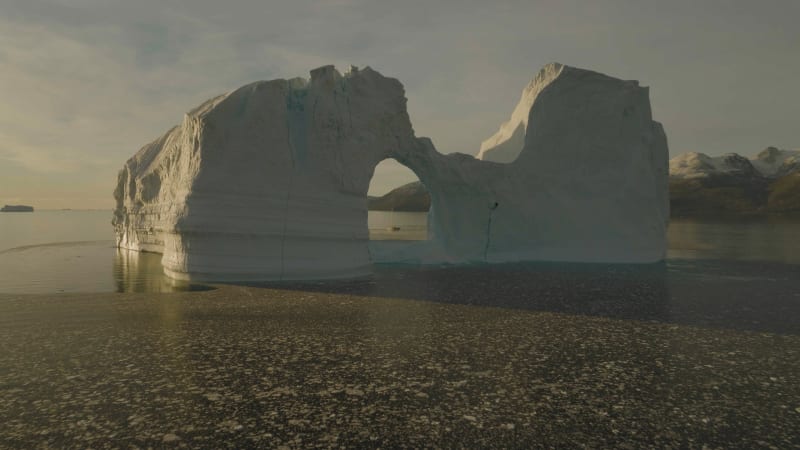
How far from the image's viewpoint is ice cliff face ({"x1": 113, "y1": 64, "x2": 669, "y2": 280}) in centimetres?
1337

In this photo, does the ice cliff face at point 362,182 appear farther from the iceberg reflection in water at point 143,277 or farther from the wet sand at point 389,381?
the wet sand at point 389,381

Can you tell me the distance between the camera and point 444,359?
6.31 m

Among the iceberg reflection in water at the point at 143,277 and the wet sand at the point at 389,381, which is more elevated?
the iceberg reflection in water at the point at 143,277

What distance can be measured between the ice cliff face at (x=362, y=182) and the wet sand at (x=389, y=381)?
4623mm

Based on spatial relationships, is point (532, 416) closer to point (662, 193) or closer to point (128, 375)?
point (128, 375)

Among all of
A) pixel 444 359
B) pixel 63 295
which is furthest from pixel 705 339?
pixel 63 295

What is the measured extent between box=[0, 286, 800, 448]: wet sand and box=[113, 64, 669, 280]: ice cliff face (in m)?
4.62

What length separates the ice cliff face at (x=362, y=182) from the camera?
43.9 ft

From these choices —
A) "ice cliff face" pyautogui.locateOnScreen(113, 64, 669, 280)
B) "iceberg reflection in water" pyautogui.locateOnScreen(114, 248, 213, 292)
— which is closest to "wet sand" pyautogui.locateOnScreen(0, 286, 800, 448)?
"iceberg reflection in water" pyautogui.locateOnScreen(114, 248, 213, 292)

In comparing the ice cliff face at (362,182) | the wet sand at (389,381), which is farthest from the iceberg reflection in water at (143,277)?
the wet sand at (389,381)

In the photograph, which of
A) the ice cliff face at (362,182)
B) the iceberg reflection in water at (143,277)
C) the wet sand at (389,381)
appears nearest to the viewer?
the wet sand at (389,381)

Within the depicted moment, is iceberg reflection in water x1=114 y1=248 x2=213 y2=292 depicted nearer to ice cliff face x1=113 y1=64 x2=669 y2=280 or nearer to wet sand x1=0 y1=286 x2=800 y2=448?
ice cliff face x1=113 y1=64 x2=669 y2=280

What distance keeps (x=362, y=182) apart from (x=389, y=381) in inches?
417

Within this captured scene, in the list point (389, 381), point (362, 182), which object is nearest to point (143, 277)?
point (362, 182)
